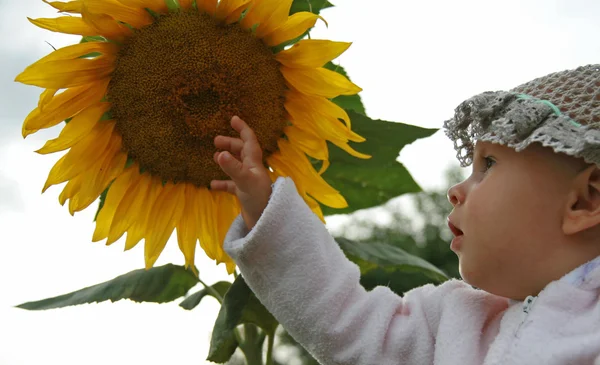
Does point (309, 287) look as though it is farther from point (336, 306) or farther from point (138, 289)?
point (138, 289)

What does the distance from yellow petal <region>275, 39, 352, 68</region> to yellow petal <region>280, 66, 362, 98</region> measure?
12 millimetres

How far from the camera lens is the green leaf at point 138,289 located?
1.33 meters

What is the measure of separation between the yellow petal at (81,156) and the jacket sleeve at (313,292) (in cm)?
27

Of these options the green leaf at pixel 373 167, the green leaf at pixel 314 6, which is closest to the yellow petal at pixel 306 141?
the green leaf at pixel 373 167

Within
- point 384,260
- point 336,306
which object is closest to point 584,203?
point 336,306

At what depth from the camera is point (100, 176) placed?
116 centimetres

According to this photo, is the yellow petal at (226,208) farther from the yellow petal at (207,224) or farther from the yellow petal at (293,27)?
the yellow petal at (293,27)

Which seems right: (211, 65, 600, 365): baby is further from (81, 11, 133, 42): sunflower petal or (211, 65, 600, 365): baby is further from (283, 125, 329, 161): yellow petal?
(81, 11, 133, 42): sunflower petal

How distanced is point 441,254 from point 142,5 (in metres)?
4.33

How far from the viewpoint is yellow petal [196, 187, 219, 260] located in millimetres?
1177

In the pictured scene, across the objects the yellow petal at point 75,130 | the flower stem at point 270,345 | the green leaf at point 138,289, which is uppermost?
the yellow petal at point 75,130

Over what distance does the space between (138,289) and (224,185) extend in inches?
15.4

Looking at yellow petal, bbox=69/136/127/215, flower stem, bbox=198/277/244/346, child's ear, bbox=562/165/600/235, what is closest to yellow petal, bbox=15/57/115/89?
yellow petal, bbox=69/136/127/215

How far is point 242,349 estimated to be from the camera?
1388mm
